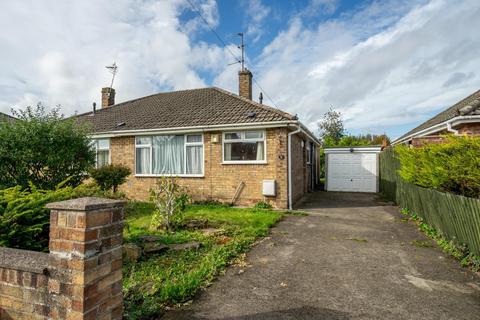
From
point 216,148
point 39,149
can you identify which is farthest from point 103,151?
point 216,148

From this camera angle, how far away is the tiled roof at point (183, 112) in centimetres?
1062

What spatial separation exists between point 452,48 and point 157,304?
20.0 metres

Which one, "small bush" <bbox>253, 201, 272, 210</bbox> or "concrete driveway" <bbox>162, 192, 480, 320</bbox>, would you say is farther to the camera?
"small bush" <bbox>253, 201, 272, 210</bbox>

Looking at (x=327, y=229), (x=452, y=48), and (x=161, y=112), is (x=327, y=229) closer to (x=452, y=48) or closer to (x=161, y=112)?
(x=161, y=112)

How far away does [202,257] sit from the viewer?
478 centimetres

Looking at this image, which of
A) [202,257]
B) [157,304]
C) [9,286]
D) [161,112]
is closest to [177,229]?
[202,257]

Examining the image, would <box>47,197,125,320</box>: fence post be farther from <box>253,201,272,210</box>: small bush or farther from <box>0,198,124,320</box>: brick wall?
<box>253,201,272,210</box>: small bush

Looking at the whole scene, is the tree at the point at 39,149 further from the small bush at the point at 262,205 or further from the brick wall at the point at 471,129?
the brick wall at the point at 471,129

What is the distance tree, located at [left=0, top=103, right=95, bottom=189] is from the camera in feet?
23.9

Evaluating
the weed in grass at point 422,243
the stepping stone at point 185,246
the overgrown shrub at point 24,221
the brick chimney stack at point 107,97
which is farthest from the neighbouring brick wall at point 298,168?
the brick chimney stack at point 107,97

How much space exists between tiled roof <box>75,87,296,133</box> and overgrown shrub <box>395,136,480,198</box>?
14.3 ft

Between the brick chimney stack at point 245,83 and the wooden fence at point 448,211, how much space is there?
8.10 m

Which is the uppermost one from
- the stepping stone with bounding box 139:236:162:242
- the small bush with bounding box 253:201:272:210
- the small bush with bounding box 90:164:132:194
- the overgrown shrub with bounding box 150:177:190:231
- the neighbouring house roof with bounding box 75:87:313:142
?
the neighbouring house roof with bounding box 75:87:313:142

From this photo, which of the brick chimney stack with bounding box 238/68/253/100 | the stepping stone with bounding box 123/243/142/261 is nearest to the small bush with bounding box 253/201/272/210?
the stepping stone with bounding box 123/243/142/261
